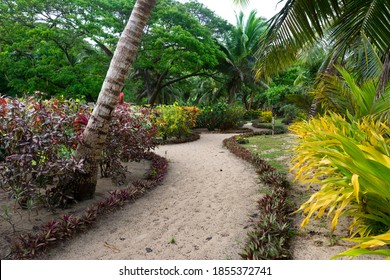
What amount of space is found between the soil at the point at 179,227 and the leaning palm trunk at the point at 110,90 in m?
0.64

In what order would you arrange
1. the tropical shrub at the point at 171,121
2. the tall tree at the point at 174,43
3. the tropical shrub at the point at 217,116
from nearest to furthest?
1. the tropical shrub at the point at 171,121
2. the tall tree at the point at 174,43
3. the tropical shrub at the point at 217,116

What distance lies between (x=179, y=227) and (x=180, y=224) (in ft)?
0.30

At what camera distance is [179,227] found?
3.49 m

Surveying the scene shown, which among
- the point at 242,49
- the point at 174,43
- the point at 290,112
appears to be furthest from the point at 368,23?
the point at 242,49

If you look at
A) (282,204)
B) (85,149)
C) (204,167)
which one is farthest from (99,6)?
(282,204)

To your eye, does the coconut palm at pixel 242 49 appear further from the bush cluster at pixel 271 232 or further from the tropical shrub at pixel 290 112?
the bush cluster at pixel 271 232

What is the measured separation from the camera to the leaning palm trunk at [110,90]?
146 inches

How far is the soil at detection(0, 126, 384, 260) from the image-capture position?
2.85 metres

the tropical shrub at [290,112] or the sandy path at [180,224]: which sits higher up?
the tropical shrub at [290,112]

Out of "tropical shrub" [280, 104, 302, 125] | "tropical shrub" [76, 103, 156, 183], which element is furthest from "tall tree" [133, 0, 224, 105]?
"tropical shrub" [76, 103, 156, 183]

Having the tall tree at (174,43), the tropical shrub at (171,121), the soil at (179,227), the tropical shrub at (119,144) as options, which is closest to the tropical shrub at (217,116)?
the tall tree at (174,43)

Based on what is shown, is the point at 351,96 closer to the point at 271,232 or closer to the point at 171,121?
the point at 271,232

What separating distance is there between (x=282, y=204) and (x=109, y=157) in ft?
9.16

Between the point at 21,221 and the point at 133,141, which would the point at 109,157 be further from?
the point at 21,221
